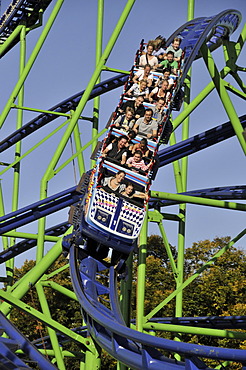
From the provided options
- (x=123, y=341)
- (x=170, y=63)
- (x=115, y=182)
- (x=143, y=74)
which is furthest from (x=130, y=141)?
(x=123, y=341)

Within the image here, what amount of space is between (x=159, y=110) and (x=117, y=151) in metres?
0.79

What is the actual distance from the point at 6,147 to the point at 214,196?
151 inches

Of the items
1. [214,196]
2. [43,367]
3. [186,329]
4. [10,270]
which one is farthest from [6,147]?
[43,367]

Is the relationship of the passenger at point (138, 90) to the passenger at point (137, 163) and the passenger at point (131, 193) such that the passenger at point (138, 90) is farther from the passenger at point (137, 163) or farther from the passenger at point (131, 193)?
the passenger at point (131, 193)

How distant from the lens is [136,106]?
8789 mm

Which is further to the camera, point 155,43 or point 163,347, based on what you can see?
point 155,43

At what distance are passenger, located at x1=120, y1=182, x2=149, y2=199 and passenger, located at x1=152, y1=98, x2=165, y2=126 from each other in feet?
3.21

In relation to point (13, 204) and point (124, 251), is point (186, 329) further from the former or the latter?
point (13, 204)

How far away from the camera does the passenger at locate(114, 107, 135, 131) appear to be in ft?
28.2

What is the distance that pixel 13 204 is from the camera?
1259 centimetres

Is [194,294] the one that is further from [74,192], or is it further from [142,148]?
[142,148]

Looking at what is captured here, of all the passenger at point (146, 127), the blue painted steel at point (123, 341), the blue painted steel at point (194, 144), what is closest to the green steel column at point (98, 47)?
the blue painted steel at point (194, 144)

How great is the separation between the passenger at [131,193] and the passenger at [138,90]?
1.37 meters

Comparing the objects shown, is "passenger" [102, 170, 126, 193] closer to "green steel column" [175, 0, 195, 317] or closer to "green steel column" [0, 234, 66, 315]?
"green steel column" [0, 234, 66, 315]
